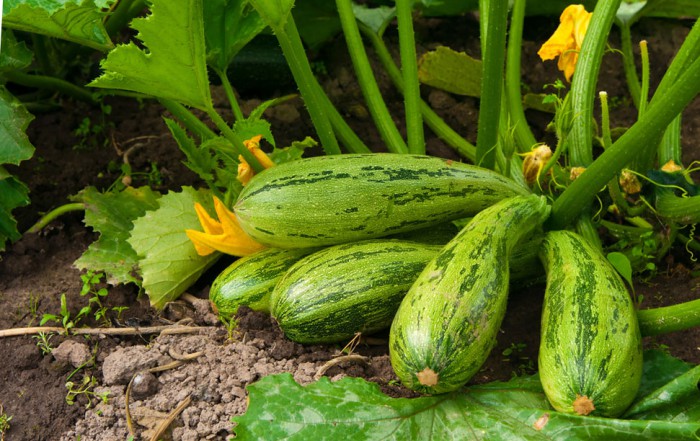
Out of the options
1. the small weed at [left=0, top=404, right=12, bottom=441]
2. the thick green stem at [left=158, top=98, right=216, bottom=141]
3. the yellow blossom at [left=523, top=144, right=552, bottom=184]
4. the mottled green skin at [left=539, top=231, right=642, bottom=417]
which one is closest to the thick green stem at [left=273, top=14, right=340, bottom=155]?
the thick green stem at [left=158, top=98, right=216, bottom=141]

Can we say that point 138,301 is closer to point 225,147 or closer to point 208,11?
point 225,147

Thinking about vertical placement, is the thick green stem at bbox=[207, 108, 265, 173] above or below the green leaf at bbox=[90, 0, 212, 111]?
below

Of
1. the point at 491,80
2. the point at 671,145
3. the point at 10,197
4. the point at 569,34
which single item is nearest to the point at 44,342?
the point at 10,197

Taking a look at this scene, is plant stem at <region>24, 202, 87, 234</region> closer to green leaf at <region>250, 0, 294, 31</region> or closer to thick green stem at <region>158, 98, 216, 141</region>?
thick green stem at <region>158, 98, 216, 141</region>

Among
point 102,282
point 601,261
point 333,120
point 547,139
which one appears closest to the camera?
point 601,261

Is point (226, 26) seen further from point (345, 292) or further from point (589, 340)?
point (589, 340)

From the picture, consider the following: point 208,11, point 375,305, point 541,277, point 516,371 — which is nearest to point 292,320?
point 375,305

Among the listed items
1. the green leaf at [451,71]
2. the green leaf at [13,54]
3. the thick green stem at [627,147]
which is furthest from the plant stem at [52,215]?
the thick green stem at [627,147]
